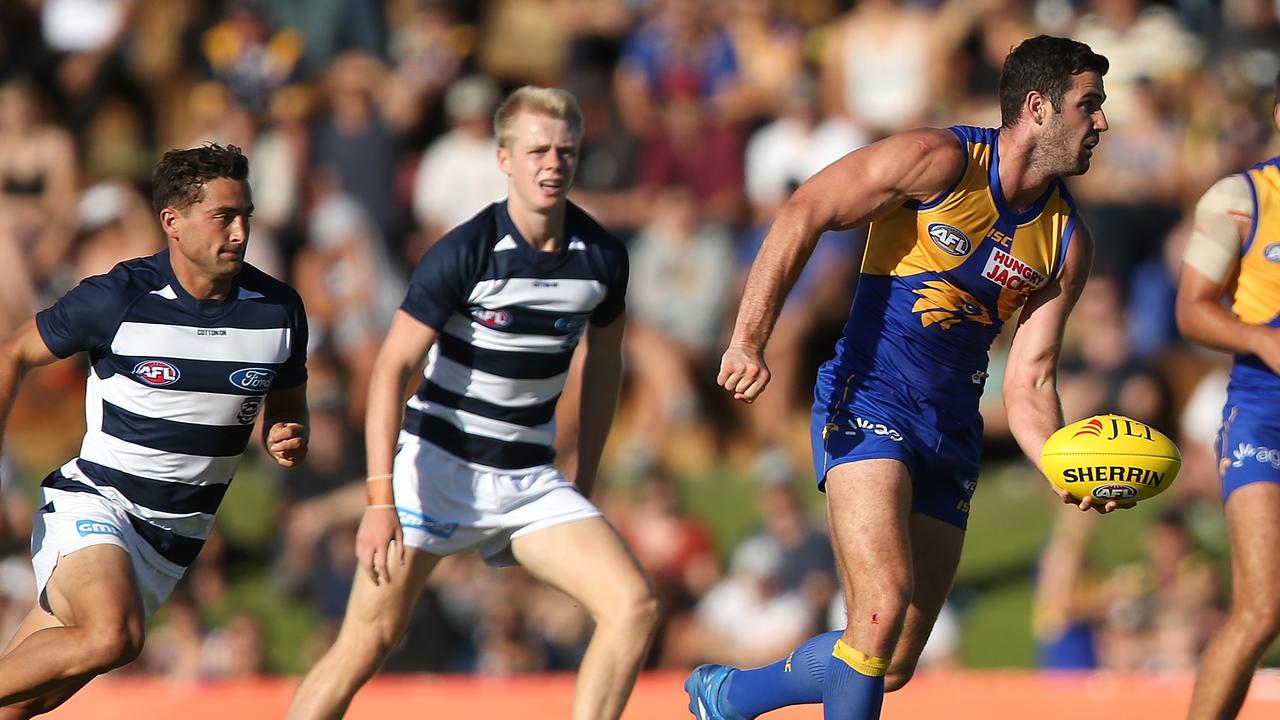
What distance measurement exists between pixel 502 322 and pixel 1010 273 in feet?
6.24

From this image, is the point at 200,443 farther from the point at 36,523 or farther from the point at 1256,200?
the point at 1256,200

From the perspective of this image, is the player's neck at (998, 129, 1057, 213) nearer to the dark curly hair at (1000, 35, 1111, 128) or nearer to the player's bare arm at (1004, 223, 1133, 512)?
the dark curly hair at (1000, 35, 1111, 128)

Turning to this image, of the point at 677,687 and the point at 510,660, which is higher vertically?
the point at 677,687

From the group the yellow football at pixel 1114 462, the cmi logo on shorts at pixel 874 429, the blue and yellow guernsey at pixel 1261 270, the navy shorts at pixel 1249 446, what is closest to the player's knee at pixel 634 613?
the cmi logo on shorts at pixel 874 429

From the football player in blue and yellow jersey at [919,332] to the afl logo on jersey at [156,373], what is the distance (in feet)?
6.70

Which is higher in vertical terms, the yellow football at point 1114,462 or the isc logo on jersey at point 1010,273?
the isc logo on jersey at point 1010,273

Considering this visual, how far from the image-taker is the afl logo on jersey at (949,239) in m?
5.55

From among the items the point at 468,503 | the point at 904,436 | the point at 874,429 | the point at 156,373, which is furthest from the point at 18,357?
the point at 904,436

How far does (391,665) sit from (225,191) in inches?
231

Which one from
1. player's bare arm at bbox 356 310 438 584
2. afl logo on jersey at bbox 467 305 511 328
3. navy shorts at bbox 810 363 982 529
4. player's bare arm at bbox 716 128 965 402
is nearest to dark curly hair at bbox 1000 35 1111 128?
player's bare arm at bbox 716 128 965 402

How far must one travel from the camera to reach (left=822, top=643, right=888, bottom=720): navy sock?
17.5ft

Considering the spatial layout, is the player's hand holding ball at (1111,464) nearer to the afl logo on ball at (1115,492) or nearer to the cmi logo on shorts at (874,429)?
the afl logo on ball at (1115,492)

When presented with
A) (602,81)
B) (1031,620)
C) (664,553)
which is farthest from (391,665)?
(602,81)

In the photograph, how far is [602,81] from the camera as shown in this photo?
43.5 ft
